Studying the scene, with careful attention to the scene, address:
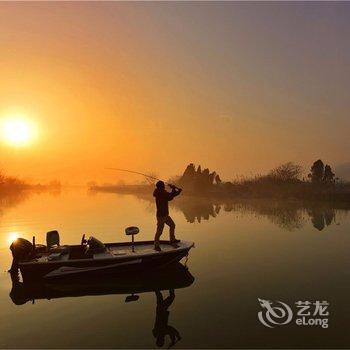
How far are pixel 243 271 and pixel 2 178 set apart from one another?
334 feet

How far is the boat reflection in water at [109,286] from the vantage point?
1318 cm

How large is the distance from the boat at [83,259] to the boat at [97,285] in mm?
267

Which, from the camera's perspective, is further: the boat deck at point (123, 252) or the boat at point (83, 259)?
the boat deck at point (123, 252)

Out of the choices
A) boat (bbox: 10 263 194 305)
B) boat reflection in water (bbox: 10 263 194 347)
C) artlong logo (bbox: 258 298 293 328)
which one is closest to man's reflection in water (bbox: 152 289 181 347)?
boat reflection in water (bbox: 10 263 194 347)

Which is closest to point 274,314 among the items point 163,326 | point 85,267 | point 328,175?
point 163,326

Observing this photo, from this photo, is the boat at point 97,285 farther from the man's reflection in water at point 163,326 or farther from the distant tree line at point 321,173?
the distant tree line at point 321,173

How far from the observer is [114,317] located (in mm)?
10977

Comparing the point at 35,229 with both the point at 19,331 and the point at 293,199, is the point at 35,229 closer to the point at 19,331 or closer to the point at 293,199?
the point at 19,331

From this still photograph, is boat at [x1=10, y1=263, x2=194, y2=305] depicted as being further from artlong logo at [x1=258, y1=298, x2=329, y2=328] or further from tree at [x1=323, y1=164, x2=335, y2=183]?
tree at [x1=323, y1=164, x2=335, y2=183]

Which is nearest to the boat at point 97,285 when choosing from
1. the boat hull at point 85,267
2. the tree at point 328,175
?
the boat hull at point 85,267

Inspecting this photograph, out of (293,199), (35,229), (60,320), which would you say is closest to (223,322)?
(60,320)

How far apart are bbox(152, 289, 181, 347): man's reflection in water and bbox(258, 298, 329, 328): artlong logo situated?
2.42 metres

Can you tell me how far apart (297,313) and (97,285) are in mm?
7164

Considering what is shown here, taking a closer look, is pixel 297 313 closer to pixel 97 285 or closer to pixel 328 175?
pixel 97 285
